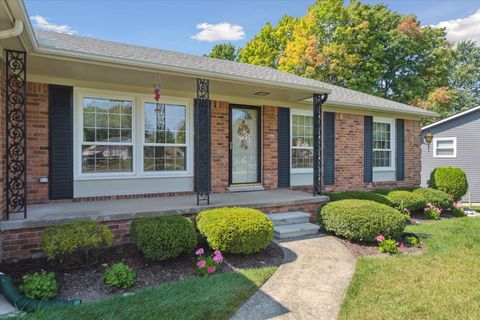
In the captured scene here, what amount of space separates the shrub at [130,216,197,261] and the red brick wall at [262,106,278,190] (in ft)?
12.4

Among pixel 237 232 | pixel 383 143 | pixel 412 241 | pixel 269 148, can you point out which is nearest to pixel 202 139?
pixel 269 148

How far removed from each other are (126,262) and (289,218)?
3109 mm

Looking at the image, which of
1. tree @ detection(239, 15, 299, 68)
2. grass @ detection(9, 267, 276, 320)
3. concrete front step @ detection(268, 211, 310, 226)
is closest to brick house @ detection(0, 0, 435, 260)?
concrete front step @ detection(268, 211, 310, 226)

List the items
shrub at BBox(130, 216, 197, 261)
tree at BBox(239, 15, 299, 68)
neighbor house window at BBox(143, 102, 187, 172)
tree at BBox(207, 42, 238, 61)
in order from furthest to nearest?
tree at BBox(207, 42, 238, 61) < tree at BBox(239, 15, 299, 68) < neighbor house window at BBox(143, 102, 187, 172) < shrub at BBox(130, 216, 197, 261)

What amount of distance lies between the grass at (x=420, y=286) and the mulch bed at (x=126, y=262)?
4.28ft

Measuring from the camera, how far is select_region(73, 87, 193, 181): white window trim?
19.4 feet

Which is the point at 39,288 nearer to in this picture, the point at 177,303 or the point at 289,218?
the point at 177,303

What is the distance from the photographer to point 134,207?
5.25 m

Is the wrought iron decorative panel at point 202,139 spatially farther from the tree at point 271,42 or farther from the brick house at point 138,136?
the tree at point 271,42

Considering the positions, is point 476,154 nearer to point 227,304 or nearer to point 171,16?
point 171,16

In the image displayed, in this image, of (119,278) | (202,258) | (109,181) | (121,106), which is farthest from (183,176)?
(119,278)

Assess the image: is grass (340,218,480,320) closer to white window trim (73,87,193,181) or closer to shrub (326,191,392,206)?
shrub (326,191,392,206)

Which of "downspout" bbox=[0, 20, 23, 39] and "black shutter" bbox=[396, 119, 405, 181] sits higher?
"downspout" bbox=[0, 20, 23, 39]

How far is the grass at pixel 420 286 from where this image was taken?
10.5ft
